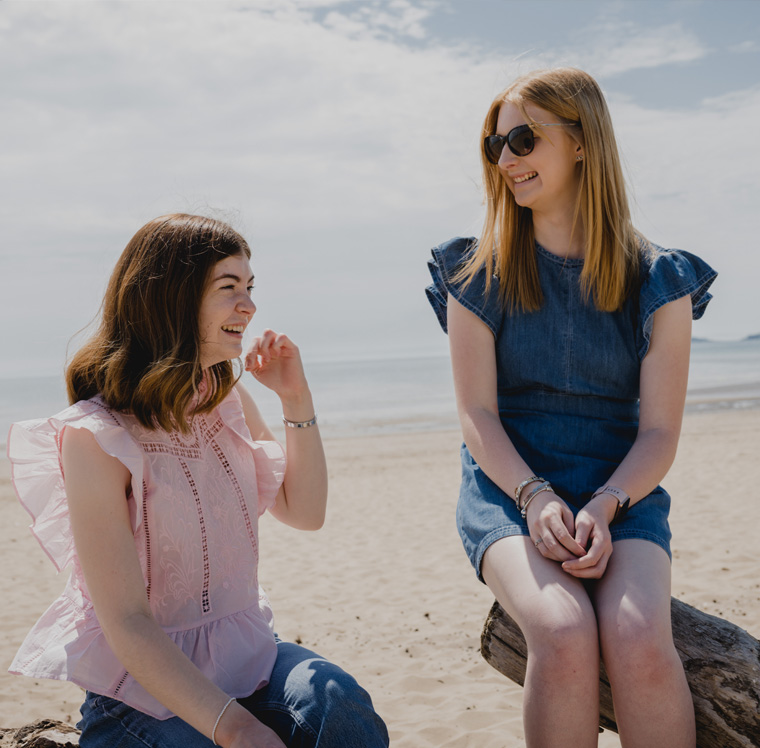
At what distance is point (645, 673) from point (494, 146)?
179 cm

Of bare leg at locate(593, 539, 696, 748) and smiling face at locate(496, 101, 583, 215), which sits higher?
smiling face at locate(496, 101, 583, 215)

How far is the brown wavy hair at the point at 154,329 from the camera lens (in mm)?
2100

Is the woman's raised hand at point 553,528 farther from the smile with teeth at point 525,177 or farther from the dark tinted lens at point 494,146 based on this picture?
the dark tinted lens at point 494,146

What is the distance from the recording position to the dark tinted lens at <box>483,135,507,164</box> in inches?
106

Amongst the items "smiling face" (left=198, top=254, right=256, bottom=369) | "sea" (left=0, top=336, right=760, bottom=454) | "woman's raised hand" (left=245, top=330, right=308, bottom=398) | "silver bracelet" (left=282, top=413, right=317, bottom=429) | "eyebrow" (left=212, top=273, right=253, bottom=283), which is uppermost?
"eyebrow" (left=212, top=273, right=253, bottom=283)

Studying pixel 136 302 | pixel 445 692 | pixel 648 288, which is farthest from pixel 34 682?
pixel 648 288

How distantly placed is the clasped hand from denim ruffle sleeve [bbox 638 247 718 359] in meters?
0.66

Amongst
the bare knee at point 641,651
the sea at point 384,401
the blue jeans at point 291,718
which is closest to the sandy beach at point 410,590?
the bare knee at point 641,651

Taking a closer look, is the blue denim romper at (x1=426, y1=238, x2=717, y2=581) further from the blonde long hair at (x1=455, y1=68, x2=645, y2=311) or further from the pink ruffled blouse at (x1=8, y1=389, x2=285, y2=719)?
the pink ruffled blouse at (x1=8, y1=389, x2=285, y2=719)

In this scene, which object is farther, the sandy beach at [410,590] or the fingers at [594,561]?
the sandy beach at [410,590]

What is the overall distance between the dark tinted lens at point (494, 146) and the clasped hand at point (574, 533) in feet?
4.06

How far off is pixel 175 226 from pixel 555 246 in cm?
139

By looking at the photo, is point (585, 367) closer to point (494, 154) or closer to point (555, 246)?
point (555, 246)

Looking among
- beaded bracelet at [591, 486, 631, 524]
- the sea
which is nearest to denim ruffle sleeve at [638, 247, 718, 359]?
beaded bracelet at [591, 486, 631, 524]
